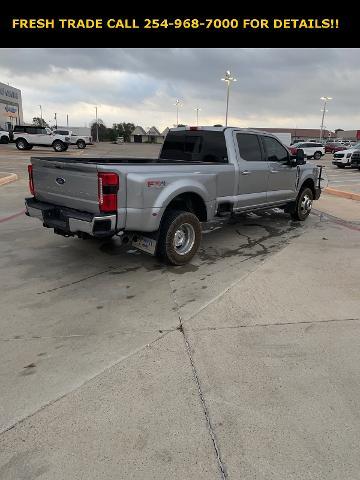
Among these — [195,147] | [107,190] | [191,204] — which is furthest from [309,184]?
[107,190]

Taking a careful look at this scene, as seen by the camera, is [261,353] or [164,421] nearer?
[164,421]

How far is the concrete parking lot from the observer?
2178 mm

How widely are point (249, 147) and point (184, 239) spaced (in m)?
2.15

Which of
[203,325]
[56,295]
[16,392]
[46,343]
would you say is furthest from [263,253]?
[16,392]

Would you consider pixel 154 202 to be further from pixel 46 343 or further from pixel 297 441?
pixel 297 441

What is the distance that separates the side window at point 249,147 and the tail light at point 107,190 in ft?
8.82

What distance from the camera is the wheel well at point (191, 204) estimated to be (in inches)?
209

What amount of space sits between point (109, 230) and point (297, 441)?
289cm

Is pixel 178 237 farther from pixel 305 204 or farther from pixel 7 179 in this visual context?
pixel 7 179

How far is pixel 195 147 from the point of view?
6.49m

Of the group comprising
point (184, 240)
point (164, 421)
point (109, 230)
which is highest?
point (109, 230)

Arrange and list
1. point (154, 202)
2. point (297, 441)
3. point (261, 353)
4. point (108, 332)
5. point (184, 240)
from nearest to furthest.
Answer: point (297, 441), point (261, 353), point (108, 332), point (154, 202), point (184, 240)

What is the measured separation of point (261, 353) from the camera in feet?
10.6

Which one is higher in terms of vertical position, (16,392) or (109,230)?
(109,230)
